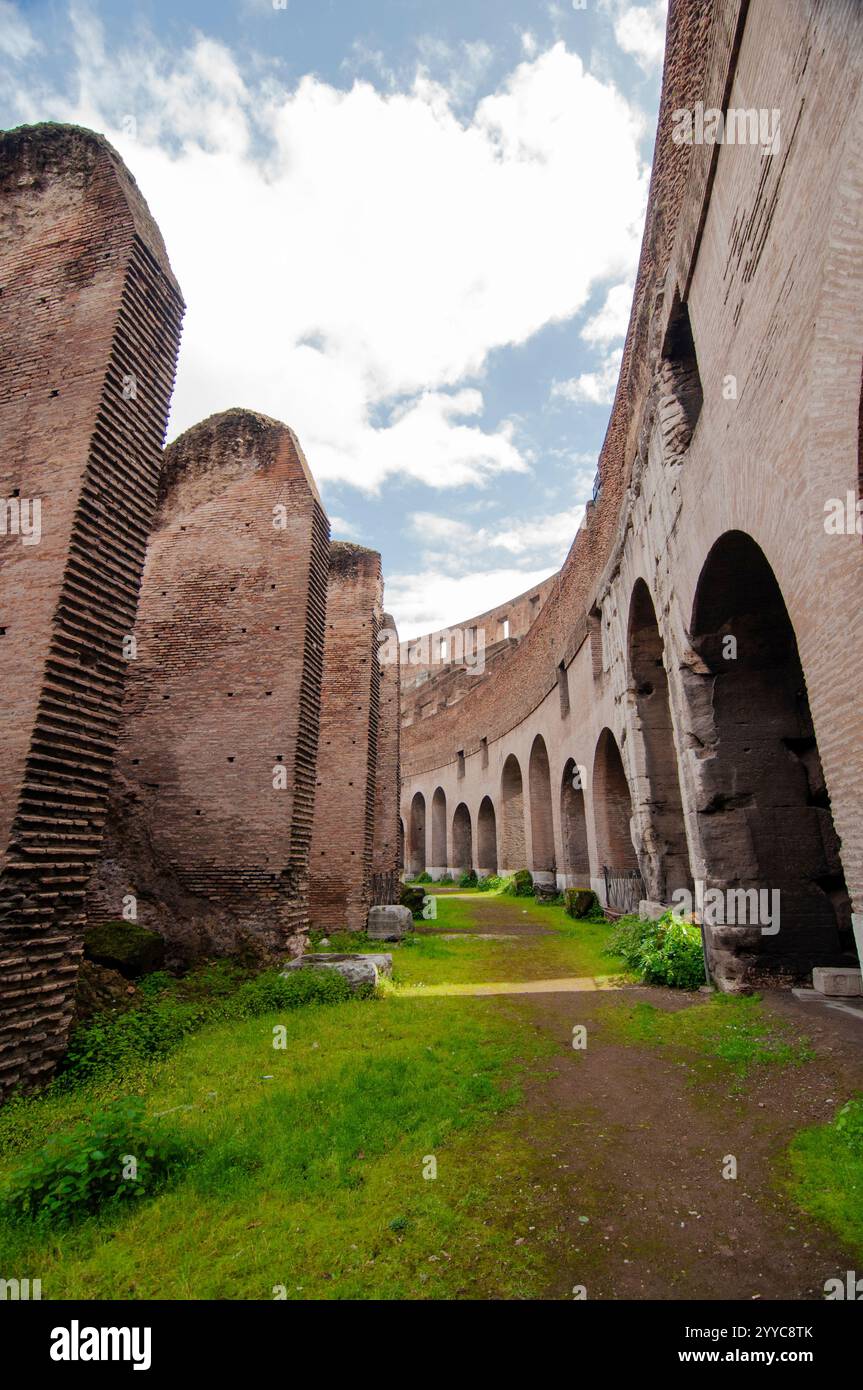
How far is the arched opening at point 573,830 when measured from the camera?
17953mm

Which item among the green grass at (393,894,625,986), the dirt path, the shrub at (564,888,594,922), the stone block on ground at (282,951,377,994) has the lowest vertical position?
the dirt path

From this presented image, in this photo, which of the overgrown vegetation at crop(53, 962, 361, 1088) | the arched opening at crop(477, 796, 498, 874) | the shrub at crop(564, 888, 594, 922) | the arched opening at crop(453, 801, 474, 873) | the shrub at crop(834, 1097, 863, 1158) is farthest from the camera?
the arched opening at crop(453, 801, 474, 873)

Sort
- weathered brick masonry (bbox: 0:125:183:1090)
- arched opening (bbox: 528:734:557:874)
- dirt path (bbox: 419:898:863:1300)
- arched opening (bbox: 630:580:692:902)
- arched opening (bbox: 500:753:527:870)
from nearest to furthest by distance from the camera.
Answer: dirt path (bbox: 419:898:863:1300) → weathered brick masonry (bbox: 0:125:183:1090) → arched opening (bbox: 630:580:692:902) → arched opening (bbox: 528:734:557:874) → arched opening (bbox: 500:753:527:870)

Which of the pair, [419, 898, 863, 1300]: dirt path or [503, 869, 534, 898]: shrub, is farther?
[503, 869, 534, 898]: shrub

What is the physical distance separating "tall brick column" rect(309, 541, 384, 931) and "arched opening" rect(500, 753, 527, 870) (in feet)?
37.0

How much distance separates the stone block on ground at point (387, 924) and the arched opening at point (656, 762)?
4.54m

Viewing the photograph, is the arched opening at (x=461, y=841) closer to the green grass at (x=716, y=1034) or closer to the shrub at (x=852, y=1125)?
the green grass at (x=716, y=1034)

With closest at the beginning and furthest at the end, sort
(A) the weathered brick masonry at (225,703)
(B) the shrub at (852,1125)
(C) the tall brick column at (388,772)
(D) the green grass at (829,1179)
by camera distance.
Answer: (D) the green grass at (829,1179) < (B) the shrub at (852,1125) < (A) the weathered brick masonry at (225,703) < (C) the tall brick column at (388,772)

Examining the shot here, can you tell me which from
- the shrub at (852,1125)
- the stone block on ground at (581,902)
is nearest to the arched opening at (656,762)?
the stone block on ground at (581,902)

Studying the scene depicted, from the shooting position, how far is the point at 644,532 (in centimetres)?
920

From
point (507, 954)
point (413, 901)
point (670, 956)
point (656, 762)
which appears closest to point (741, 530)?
point (670, 956)

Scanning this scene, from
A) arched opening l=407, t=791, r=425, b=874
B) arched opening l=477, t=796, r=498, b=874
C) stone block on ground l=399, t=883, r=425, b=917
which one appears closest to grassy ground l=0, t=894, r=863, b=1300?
stone block on ground l=399, t=883, r=425, b=917

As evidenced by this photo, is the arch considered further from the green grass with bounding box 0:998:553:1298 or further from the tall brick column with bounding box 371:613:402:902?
the green grass with bounding box 0:998:553:1298

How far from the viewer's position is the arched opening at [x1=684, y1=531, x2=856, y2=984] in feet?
21.1
